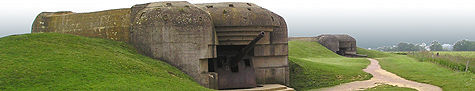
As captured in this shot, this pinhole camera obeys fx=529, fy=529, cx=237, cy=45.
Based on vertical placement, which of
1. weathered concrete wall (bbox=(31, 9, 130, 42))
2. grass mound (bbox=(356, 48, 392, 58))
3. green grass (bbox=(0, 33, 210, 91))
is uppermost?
weathered concrete wall (bbox=(31, 9, 130, 42))

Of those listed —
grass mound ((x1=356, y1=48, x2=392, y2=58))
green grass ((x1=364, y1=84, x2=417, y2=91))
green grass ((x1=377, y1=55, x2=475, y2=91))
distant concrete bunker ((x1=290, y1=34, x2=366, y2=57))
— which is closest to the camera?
green grass ((x1=377, y1=55, x2=475, y2=91))

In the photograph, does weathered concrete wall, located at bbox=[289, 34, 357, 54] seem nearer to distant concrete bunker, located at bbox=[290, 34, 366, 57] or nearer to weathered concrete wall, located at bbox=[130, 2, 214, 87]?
distant concrete bunker, located at bbox=[290, 34, 366, 57]

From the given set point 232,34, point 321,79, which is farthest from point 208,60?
point 321,79

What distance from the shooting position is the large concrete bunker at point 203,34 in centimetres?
1767

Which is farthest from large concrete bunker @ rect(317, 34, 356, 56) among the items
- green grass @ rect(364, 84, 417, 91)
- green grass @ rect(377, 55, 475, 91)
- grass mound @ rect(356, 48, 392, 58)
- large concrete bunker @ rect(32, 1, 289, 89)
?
green grass @ rect(364, 84, 417, 91)

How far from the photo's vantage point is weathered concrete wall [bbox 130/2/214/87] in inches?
692

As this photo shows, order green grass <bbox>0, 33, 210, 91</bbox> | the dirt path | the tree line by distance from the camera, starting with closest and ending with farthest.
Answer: green grass <bbox>0, 33, 210, 91</bbox>, the dirt path, the tree line

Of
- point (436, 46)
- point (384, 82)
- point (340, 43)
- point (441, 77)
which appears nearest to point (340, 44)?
point (340, 43)

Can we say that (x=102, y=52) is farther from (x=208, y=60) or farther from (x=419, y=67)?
(x=419, y=67)

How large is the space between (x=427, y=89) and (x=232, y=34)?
286 inches

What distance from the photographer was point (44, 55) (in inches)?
561

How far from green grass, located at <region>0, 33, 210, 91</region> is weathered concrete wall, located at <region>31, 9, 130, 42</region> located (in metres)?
1.26

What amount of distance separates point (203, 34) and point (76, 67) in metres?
5.56

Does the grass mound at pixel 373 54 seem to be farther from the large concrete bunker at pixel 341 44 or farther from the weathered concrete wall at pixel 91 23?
the weathered concrete wall at pixel 91 23
